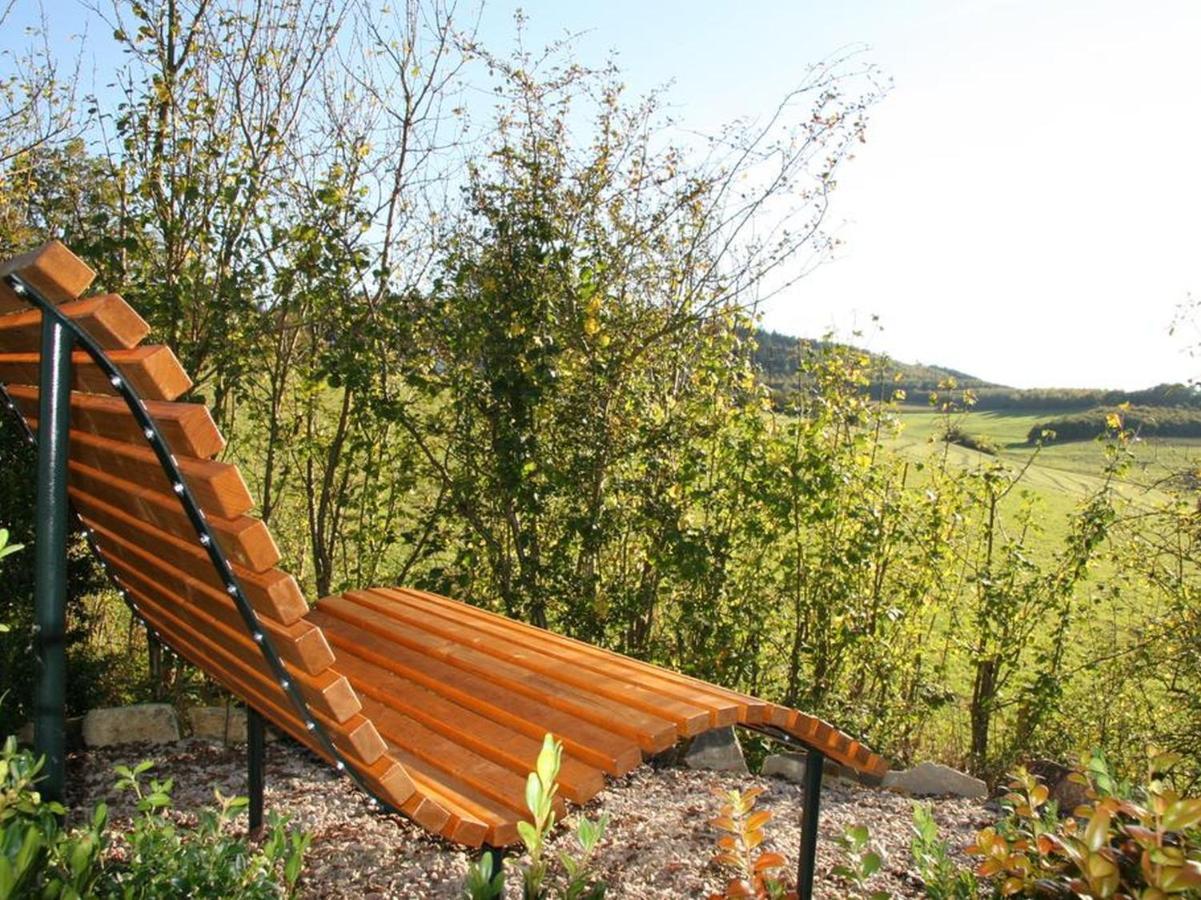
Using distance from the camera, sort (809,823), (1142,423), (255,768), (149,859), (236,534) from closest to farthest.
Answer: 1. (149,859)
2. (236,534)
3. (809,823)
4. (255,768)
5. (1142,423)

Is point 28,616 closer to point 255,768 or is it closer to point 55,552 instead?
point 255,768

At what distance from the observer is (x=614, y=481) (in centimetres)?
476

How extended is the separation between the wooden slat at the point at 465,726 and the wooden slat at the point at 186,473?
904mm

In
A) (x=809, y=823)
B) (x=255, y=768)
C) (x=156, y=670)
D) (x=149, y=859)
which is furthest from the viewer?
(x=156, y=670)

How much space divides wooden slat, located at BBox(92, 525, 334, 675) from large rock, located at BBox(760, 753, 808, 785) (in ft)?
9.16

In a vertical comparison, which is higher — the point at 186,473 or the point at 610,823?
the point at 186,473

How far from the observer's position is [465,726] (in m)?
2.55

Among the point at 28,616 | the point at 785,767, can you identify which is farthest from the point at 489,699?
the point at 785,767

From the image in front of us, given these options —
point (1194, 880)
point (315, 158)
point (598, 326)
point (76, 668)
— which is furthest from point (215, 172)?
point (1194, 880)

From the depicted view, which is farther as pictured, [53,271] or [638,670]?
Answer: [638,670]

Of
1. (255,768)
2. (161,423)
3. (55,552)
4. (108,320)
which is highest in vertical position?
(108,320)

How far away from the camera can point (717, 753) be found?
4574 mm

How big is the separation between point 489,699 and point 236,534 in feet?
3.54

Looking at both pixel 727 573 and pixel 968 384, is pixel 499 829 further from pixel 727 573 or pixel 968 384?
pixel 968 384
